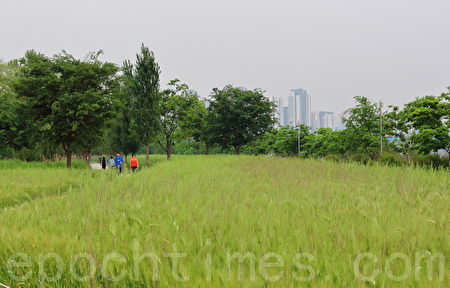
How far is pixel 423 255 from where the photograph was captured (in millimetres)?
2471

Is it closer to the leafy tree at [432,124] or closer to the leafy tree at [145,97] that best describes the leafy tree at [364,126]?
the leafy tree at [432,124]

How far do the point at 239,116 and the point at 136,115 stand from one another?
14.7 metres

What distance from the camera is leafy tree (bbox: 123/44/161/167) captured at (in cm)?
2319

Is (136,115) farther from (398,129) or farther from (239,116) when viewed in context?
(398,129)

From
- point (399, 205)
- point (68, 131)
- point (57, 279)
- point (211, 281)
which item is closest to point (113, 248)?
point (57, 279)

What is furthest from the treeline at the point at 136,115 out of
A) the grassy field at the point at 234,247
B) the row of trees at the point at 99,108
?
the grassy field at the point at 234,247

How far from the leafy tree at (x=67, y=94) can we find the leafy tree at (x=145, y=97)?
326 centimetres

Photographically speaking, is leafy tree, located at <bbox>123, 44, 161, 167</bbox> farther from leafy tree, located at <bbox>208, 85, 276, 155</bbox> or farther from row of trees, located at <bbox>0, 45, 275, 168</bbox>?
leafy tree, located at <bbox>208, 85, 276, 155</bbox>

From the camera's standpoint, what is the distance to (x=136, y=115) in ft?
75.7

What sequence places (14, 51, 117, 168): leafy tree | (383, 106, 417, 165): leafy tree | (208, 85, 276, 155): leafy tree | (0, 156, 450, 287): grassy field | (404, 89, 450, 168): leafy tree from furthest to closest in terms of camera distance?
(208, 85, 276, 155): leafy tree < (383, 106, 417, 165): leafy tree < (404, 89, 450, 168): leafy tree < (14, 51, 117, 168): leafy tree < (0, 156, 450, 287): grassy field

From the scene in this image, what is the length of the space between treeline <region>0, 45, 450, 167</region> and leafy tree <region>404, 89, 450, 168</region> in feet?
0.25

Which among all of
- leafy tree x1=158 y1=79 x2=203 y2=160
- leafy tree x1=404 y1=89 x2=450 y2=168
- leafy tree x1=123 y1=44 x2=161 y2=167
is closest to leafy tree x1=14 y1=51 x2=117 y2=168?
leafy tree x1=123 y1=44 x2=161 y2=167

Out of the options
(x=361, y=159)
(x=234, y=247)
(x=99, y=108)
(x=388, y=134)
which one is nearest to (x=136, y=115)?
(x=99, y=108)

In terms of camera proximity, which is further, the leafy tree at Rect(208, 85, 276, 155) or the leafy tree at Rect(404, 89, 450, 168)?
the leafy tree at Rect(208, 85, 276, 155)
